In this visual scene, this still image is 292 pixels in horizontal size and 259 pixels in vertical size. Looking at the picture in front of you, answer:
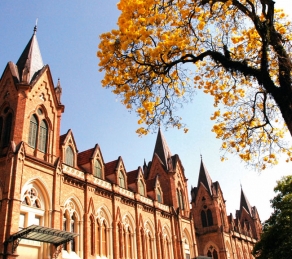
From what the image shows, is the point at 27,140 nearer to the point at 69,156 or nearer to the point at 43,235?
the point at 69,156

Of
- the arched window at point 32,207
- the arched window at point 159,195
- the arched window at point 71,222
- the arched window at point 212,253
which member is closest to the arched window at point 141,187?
the arched window at point 159,195

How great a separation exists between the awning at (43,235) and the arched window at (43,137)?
5.83 m

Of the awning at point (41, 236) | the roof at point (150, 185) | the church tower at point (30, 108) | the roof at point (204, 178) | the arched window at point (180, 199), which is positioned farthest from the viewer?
the roof at point (204, 178)

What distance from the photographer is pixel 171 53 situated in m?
9.15

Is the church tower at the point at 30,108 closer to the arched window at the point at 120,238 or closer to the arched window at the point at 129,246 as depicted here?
the arched window at the point at 120,238

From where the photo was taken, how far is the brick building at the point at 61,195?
18875mm

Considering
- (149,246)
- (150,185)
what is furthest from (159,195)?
(149,246)

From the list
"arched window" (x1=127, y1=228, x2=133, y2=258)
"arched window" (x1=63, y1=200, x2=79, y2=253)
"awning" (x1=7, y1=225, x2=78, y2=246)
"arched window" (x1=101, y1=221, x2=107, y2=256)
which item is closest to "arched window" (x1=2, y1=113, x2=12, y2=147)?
"arched window" (x1=63, y1=200, x2=79, y2=253)

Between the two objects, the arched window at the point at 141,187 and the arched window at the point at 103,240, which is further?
the arched window at the point at 141,187

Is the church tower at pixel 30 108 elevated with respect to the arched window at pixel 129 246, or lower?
elevated

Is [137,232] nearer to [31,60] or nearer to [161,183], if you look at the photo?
[161,183]

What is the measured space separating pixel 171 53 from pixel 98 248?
1910cm

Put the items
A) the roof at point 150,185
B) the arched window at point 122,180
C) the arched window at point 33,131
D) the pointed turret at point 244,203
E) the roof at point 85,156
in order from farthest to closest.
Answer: the pointed turret at point 244,203, the roof at point 150,185, the arched window at point 122,180, the roof at point 85,156, the arched window at point 33,131

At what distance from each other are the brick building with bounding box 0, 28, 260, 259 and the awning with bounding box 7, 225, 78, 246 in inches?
1.9
